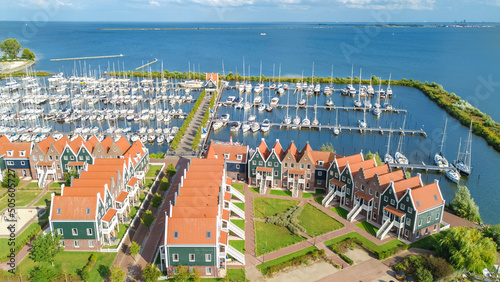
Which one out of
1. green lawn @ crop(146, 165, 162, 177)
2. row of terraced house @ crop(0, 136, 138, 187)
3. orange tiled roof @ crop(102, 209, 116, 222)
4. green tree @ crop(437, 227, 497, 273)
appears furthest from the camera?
green lawn @ crop(146, 165, 162, 177)

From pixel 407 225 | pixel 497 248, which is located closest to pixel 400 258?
pixel 407 225

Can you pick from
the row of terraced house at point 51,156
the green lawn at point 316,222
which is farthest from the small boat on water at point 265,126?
the green lawn at point 316,222

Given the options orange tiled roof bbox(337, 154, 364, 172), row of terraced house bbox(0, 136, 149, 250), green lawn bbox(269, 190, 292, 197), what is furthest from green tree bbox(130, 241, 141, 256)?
orange tiled roof bbox(337, 154, 364, 172)

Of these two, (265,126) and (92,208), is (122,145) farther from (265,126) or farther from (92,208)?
(265,126)

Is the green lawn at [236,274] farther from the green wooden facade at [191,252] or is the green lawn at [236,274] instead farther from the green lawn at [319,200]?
the green lawn at [319,200]

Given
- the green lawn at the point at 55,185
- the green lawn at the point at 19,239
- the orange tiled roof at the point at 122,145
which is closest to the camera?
the green lawn at the point at 19,239

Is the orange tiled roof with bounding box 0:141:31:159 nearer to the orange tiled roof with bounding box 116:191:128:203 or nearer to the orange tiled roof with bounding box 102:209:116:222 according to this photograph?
the orange tiled roof with bounding box 116:191:128:203
